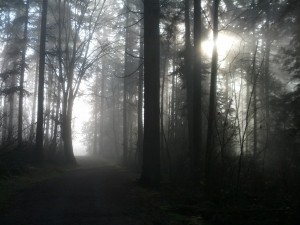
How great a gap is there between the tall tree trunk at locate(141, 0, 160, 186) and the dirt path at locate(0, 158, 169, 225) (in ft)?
3.24

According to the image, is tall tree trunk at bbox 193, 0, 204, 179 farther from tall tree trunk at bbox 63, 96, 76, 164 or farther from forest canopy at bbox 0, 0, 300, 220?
tall tree trunk at bbox 63, 96, 76, 164

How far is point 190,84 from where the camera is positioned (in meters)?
21.6

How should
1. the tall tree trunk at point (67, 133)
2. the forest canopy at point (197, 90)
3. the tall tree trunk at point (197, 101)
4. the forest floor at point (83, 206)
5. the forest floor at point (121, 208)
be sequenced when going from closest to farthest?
1. the forest floor at point (121, 208)
2. the forest floor at point (83, 206)
3. the forest canopy at point (197, 90)
4. the tall tree trunk at point (197, 101)
5. the tall tree trunk at point (67, 133)

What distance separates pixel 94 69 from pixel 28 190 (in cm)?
2698

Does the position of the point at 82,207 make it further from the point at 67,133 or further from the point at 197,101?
the point at 67,133

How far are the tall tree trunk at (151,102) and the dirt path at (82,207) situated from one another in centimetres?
99

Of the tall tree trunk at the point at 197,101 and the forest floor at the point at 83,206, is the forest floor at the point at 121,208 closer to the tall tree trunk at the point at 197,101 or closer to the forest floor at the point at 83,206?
the forest floor at the point at 83,206

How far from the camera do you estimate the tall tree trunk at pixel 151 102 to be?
13.8 meters

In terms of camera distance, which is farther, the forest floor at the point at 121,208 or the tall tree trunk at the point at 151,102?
the tall tree trunk at the point at 151,102

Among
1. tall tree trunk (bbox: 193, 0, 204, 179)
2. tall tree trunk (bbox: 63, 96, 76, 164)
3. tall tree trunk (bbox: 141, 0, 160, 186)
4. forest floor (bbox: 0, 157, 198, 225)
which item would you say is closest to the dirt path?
forest floor (bbox: 0, 157, 198, 225)

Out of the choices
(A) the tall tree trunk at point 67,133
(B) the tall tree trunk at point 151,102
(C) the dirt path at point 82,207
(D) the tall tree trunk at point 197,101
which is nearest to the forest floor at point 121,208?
(C) the dirt path at point 82,207

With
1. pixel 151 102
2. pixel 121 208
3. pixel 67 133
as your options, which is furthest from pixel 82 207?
pixel 67 133

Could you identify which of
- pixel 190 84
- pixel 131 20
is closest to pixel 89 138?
pixel 131 20

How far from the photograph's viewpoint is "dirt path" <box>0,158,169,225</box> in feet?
25.9
